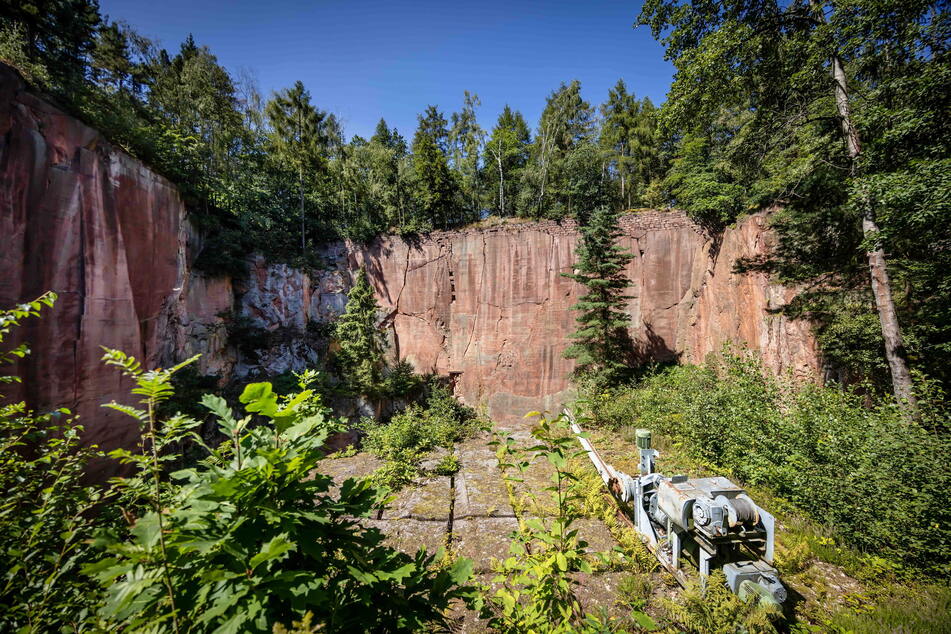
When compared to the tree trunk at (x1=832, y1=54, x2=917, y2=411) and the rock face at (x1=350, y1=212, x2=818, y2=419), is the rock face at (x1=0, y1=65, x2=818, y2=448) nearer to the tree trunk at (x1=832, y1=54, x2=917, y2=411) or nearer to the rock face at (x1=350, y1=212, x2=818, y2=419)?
the rock face at (x1=350, y1=212, x2=818, y2=419)

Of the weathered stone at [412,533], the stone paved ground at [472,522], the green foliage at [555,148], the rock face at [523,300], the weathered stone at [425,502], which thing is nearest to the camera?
A: the stone paved ground at [472,522]

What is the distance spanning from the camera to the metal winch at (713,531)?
258cm

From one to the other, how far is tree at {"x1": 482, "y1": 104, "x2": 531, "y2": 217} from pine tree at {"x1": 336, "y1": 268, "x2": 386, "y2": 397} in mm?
9152

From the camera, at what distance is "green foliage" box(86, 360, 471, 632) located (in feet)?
3.03

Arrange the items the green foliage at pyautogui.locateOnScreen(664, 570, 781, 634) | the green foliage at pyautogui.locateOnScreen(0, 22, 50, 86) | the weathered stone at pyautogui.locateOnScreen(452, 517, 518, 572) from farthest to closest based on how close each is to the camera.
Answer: the green foliage at pyautogui.locateOnScreen(0, 22, 50, 86), the weathered stone at pyautogui.locateOnScreen(452, 517, 518, 572), the green foliage at pyautogui.locateOnScreen(664, 570, 781, 634)

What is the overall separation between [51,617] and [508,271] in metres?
13.0

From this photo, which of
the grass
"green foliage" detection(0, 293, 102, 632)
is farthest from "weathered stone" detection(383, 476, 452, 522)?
"green foliage" detection(0, 293, 102, 632)

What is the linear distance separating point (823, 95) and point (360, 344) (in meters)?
14.3

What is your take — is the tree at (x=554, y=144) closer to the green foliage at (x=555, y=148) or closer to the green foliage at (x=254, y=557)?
the green foliage at (x=555, y=148)

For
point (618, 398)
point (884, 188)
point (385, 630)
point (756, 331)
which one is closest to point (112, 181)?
point (385, 630)

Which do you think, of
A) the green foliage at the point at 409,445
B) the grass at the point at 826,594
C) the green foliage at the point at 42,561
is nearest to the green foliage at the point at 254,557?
the green foliage at the point at 42,561

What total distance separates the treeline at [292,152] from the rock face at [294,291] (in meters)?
1.25

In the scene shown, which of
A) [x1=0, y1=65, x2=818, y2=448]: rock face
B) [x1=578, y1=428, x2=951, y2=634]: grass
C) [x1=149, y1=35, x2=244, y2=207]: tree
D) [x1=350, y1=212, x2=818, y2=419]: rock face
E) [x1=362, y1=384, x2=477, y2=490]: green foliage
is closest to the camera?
[x1=578, y1=428, x2=951, y2=634]: grass

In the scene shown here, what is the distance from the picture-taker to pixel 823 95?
629 centimetres
